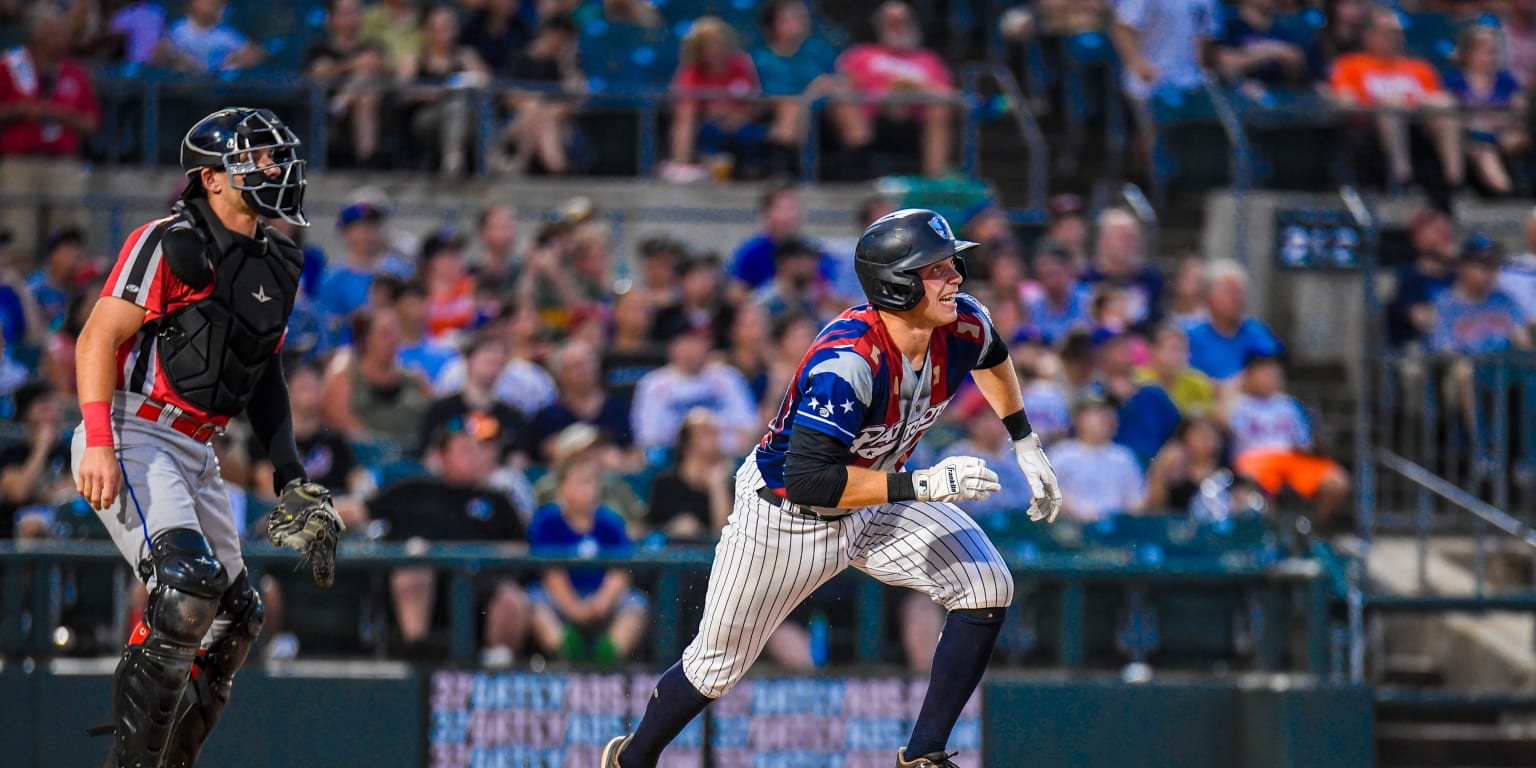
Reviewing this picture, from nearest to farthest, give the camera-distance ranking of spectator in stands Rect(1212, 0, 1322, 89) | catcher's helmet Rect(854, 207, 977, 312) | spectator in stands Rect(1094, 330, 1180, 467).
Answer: catcher's helmet Rect(854, 207, 977, 312), spectator in stands Rect(1094, 330, 1180, 467), spectator in stands Rect(1212, 0, 1322, 89)

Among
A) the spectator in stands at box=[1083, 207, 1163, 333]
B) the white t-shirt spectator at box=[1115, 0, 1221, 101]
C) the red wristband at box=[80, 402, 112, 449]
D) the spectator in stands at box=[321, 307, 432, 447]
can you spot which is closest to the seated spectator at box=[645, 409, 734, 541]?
the spectator in stands at box=[321, 307, 432, 447]

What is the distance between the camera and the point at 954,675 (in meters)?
5.85

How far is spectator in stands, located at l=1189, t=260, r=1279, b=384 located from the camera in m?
11.3

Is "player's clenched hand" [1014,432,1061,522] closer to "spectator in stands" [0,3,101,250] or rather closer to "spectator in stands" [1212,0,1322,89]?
"spectator in stands" [0,3,101,250]

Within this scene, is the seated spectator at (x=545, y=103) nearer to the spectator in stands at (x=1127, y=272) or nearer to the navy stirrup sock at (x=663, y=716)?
the spectator in stands at (x=1127, y=272)

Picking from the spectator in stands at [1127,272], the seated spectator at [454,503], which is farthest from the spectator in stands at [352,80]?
the spectator in stands at [1127,272]

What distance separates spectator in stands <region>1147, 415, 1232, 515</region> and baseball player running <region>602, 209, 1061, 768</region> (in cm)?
393

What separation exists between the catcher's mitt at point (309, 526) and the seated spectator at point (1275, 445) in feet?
Answer: 17.6

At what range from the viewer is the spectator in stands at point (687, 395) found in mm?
10109

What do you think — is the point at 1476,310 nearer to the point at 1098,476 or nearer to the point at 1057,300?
the point at 1057,300

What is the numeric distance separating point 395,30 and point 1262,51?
6.18 meters

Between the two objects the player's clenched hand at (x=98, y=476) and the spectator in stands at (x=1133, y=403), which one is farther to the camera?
the spectator in stands at (x=1133, y=403)

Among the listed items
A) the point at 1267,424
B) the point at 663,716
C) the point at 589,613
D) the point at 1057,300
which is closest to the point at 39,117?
the point at 589,613

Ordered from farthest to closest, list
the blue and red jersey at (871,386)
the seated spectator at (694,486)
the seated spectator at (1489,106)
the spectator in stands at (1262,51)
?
the spectator in stands at (1262,51), the seated spectator at (1489,106), the seated spectator at (694,486), the blue and red jersey at (871,386)
